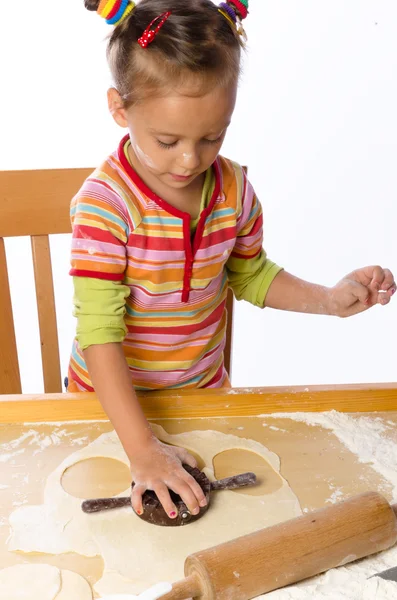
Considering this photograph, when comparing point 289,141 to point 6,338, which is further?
point 289,141

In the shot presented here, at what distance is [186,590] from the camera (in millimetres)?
586

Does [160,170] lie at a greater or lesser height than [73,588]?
greater

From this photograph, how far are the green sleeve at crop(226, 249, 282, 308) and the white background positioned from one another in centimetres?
114

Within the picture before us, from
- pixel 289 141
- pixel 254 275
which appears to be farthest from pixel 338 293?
pixel 289 141

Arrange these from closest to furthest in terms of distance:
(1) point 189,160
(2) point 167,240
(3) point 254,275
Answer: (1) point 189,160, (2) point 167,240, (3) point 254,275

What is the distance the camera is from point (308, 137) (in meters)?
2.43

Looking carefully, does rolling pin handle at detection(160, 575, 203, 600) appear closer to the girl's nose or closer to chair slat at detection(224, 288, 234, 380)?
the girl's nose

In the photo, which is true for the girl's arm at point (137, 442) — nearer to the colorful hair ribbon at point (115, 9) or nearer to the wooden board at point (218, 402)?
the wooden board at point (218, 402)

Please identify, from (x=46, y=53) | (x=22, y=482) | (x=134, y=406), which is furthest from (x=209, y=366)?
(x=46, y=53)

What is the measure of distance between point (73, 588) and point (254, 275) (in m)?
0.62

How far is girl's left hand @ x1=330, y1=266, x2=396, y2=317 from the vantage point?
0.99 meters

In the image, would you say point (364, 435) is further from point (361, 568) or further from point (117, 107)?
point (117, 107)

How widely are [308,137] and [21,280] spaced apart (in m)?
1.16

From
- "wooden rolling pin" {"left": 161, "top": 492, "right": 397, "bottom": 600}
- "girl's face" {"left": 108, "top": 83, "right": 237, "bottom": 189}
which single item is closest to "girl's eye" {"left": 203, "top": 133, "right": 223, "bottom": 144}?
"girl's face" {"left": 108, "top": 83, "right": 237, "bottom": 189}
